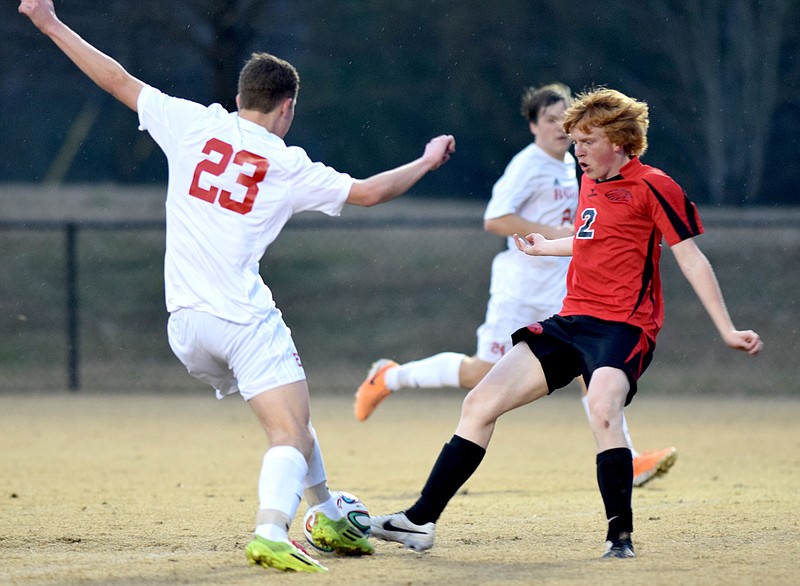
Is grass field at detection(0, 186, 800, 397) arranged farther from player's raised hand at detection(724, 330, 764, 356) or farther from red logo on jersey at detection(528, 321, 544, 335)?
player's raised hand at detection(724, 330, 764, 356)

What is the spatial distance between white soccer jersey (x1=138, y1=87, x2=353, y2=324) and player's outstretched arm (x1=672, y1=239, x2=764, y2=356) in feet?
4.40

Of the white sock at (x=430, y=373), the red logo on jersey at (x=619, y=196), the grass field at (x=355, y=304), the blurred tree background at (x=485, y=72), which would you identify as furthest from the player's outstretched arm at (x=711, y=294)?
the blurred tree background at (x=485, y=72)

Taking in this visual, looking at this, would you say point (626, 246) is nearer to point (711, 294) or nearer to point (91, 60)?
point (711, 294)

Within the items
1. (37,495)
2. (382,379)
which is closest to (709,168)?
(382,379)

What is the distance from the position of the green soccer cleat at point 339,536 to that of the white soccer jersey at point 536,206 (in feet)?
9.93

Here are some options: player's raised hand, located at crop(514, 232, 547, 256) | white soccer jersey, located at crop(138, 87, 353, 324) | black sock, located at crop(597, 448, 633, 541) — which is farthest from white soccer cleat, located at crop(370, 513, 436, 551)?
player's raised hand, located at crop(514, 232, 547, 256)

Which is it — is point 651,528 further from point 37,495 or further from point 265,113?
point 37,495

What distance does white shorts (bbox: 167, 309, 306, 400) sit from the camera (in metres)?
4.71

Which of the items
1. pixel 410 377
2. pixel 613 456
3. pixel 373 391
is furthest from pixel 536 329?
pixel 373 391

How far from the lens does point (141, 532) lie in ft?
18.8

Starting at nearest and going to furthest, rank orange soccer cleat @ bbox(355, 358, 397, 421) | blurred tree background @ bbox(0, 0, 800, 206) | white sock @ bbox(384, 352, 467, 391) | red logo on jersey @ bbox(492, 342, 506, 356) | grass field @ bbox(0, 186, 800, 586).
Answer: grass field @ bbox(0, 186, 800, 586) < red logo on jersey @ bbox(492, 342, 506, 356) < white sock @ bbox(384, 352, 467, 391) < orange soccer cleat @ bbox(355, 358, 397, 421) < blurred tree background @ bbox(0, 0, 800, 206)

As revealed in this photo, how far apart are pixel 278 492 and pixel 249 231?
3.26 feet

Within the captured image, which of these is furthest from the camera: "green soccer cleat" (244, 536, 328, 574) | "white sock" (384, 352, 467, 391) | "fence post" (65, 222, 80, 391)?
"fence post" (65, 222, 80, 391)

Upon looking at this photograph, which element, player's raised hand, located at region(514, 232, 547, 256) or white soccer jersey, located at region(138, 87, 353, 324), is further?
player's raised hand, located at region(514, 232, 547, 256)
